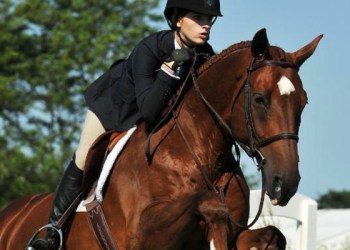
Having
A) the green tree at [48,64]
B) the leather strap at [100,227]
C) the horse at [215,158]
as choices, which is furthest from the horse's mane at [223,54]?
the green tree at [48,64]

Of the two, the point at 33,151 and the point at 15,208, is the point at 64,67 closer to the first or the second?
the point at 33,151

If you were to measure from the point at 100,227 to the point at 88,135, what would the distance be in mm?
810

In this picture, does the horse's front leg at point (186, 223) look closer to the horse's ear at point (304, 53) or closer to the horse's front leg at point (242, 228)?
the horse's front leg at point (242, 228)

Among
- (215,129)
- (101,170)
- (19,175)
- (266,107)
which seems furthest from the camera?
(19,175)

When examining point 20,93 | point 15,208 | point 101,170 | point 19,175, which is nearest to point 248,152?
point 101,170

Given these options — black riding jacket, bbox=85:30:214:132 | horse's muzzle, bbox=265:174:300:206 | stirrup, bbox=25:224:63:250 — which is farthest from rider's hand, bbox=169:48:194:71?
stirrup, bbox=25:224:63:250

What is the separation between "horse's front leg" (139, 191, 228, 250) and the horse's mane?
109cm

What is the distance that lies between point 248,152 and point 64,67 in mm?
35285

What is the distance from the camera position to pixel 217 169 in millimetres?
7281

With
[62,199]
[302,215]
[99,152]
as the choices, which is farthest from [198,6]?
[302,215]

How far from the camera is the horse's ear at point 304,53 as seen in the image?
6.95 meters

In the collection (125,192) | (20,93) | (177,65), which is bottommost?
(20,93)

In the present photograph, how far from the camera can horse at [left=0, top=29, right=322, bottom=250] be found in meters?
6.59

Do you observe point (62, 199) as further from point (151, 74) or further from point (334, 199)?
point (334, 199)
